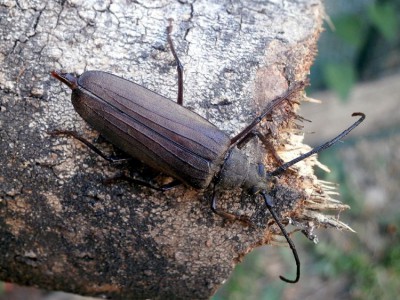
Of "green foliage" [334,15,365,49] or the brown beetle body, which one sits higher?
"green foliage" [334,15,365,49]

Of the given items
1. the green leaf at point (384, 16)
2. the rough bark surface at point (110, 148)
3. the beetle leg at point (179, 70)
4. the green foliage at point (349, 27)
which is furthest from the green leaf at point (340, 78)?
the beetle leg at point (179, 70)

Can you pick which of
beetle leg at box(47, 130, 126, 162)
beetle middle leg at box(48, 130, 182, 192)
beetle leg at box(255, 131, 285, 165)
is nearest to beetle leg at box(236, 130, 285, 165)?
beetle leg at box(255, 131, 285, 165)

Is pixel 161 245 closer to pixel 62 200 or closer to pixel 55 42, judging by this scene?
pixel 62 200

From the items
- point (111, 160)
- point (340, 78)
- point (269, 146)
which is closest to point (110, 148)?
point (111, 160)

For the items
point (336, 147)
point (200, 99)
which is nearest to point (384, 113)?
point (336, 147)

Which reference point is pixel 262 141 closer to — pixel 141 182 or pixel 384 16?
pixel 141 182

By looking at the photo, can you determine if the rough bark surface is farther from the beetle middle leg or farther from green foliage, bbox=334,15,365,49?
green foliage, bbox=334,15,365,49
